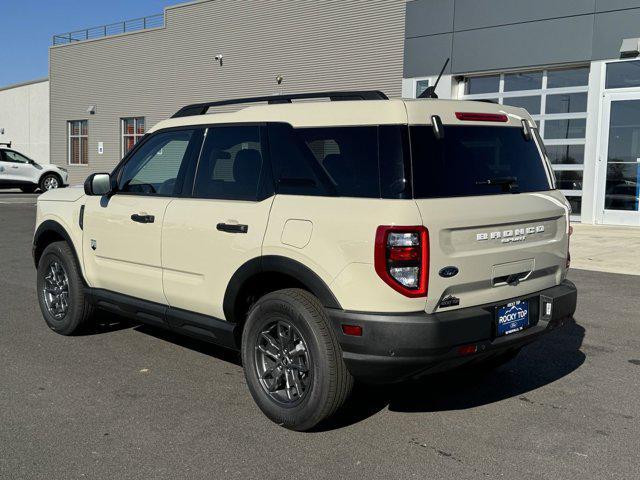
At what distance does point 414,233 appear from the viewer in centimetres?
341

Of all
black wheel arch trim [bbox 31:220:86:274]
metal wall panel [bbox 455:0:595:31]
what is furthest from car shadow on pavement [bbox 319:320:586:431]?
metal wall panel [bbox 455:0:595:31]

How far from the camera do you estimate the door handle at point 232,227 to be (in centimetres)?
407

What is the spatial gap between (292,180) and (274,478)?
165 cm

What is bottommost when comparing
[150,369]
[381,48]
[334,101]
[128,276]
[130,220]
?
[150,369]

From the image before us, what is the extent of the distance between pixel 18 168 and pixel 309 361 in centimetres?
2538

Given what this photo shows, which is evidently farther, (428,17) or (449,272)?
(428,17)

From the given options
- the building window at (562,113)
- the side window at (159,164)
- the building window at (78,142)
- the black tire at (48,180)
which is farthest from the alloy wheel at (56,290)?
the building window at (78,142)

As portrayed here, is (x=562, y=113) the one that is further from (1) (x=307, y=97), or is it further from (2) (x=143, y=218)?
(2) (x=143, y=218)

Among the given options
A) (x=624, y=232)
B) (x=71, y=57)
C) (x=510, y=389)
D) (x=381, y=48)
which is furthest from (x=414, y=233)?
(x=71, y=57)

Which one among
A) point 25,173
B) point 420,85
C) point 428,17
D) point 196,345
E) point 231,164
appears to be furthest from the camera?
point 25,173

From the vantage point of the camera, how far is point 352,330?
351 centimetres

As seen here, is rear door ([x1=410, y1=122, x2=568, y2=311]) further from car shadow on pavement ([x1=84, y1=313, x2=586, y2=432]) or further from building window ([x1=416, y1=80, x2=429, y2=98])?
building window ([x1=416, y1=80, x2=429, y2=98])

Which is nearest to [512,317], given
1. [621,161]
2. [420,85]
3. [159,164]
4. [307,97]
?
[307,97]

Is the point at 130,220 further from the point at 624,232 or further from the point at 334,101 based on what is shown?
the point at 624,232
